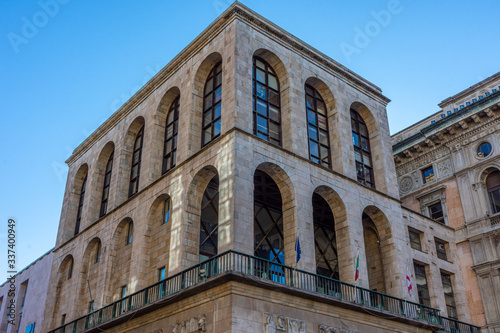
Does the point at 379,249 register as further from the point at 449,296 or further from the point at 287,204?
the point at 287,204

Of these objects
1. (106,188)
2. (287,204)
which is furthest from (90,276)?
(287,204)

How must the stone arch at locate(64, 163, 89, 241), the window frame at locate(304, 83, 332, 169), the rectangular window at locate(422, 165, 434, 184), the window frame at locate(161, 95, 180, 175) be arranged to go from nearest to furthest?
1. the window frame at locate(304, 83, 332, 169)
2. the window frame at locate(161, 95, 180, 175)
3. the stone arch at locate(64, 163, 89, 241)
4. the rectangular window at locate(422, 165, 434, 184)

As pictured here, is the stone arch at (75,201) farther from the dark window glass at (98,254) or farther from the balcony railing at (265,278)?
the balcony railing at (265,278)

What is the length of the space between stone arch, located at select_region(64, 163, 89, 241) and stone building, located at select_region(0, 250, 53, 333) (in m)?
2.52

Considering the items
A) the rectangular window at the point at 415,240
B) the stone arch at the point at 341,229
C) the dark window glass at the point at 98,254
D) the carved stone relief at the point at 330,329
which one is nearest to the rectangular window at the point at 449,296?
the rectangular window at the point at 415,240

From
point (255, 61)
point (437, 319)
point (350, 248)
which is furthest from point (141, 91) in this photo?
point (437, 319)

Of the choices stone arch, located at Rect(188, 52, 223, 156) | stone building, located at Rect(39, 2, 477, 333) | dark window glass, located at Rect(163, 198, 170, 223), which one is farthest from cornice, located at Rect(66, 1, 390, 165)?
dark window glass, located at Rect(163, 198, 170, 223)

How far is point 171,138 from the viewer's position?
32.1 m

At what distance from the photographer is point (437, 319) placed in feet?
96.1

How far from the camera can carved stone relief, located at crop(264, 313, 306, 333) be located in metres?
21.1

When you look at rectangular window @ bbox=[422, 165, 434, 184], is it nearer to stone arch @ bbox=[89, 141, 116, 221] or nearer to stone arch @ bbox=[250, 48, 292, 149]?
stone arch @ bbox=[250, 48, 292, 149]

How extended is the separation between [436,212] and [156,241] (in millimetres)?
21641

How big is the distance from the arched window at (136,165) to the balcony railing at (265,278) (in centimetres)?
789

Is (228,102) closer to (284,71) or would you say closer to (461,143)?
(284,71)
